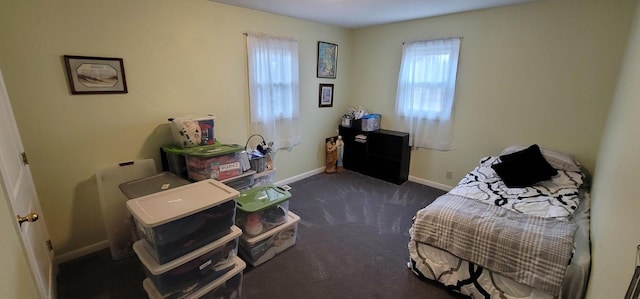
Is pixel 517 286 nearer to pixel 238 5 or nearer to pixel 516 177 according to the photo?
pixel 516 177

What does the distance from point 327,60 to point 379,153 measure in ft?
5.40

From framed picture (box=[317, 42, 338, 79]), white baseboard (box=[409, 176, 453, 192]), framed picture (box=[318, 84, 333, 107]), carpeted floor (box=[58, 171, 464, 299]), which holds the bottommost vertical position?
carpeted floor (box=[58, 171, 464, 299])

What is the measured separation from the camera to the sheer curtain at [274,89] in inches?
124

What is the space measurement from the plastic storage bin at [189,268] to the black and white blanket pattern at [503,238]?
1410 millimetres

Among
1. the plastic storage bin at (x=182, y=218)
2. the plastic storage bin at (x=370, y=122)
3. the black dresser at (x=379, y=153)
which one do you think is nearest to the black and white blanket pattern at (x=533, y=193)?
the black dresser at (x=379, y=153)

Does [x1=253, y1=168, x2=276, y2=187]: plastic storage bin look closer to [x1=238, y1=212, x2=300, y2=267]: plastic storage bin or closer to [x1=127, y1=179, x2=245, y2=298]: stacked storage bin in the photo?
[x1=238, y1=212, x2=300, y2=267]: plastic storage bin

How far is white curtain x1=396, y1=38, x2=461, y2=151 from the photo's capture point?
3354 mm

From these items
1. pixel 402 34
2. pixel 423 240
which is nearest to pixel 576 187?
pixel 423 240

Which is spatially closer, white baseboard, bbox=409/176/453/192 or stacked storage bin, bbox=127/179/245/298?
stacked storage bin, bbox=127/179/245/298

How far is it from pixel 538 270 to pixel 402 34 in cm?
321

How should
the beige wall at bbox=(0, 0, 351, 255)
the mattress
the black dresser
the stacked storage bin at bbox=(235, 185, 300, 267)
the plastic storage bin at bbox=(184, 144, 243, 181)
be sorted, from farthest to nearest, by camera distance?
1. the black dresser
2. the plastic storage bin at bbox=(184, 144, 243, 181)
3. the stacked storage bin at bbox=(235, 185, 300, 267)
4. the beige wall at bbox=(0, 0, 351, 255)
5. the mattress

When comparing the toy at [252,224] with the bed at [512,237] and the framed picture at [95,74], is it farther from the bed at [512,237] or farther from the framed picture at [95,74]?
the framed picture at [95,74]

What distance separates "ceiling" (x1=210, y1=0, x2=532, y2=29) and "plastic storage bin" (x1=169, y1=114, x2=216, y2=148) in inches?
52.3

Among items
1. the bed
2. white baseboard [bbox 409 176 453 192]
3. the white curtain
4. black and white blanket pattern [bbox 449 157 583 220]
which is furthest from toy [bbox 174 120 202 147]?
white baseboard [bbox 409 176 453 192]
